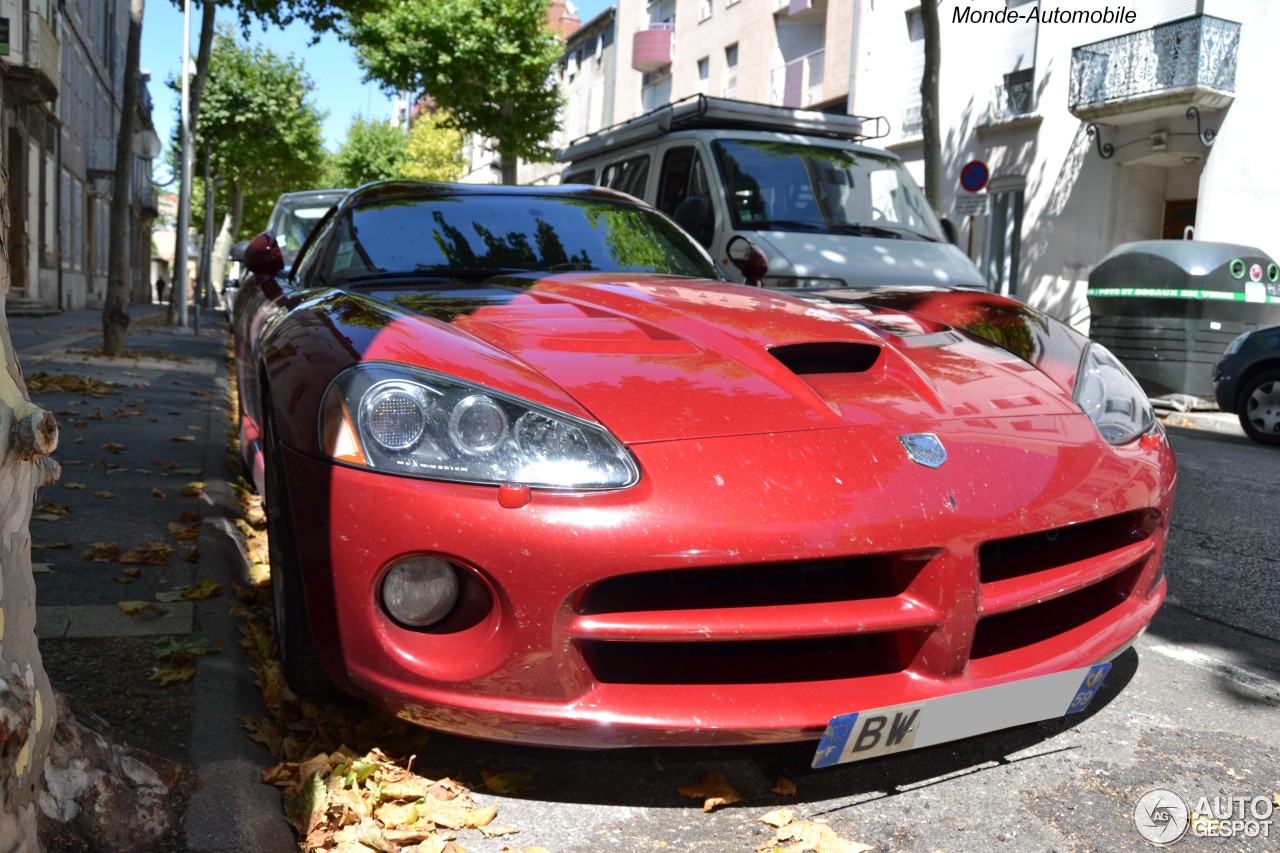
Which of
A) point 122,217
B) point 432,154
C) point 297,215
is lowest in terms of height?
point 122,217

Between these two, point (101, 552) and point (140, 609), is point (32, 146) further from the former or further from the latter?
point (140, 609)

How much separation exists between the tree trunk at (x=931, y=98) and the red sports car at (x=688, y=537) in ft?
39.6

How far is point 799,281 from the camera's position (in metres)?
7.59

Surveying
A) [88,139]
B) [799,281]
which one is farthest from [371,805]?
[88,139]

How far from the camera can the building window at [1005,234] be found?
73.1 ft

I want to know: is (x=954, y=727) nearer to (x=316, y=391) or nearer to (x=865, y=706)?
(x=865, y=706)

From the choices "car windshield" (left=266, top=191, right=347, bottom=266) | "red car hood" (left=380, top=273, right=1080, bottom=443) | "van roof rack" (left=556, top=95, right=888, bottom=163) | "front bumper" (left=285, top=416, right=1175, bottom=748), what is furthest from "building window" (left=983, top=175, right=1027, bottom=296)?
"front bumper" (left=285, top=416, right=1175, bottom=748)

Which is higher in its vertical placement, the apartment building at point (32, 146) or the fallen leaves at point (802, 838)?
the apartment building at point (32, 146)

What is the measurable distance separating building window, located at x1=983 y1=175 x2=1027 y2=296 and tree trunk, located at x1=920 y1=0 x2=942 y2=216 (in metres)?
7.53

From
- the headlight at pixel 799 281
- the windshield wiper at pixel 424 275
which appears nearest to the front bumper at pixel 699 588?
the windshield wiper at pixel 424 275

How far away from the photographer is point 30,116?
23047 mm

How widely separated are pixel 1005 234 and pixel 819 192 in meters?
15.3

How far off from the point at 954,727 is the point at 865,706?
0.21 m

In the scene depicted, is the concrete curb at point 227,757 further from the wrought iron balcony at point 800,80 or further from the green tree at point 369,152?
the green tree at point 369,152
